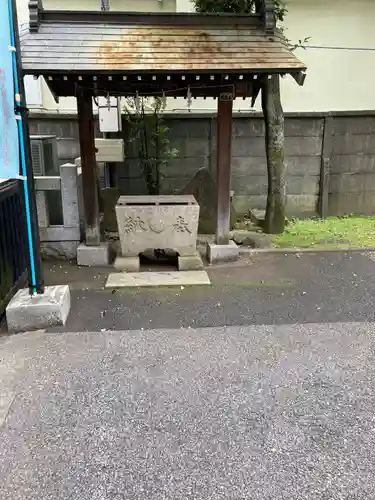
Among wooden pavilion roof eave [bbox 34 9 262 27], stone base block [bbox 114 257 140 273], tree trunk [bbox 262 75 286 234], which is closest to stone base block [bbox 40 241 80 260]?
stone base block [bbox 114 257 140 273]

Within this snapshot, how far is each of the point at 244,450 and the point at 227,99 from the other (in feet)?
15.5

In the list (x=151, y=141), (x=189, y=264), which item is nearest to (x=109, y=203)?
(x=151, y=141)

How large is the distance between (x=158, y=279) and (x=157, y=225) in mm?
900

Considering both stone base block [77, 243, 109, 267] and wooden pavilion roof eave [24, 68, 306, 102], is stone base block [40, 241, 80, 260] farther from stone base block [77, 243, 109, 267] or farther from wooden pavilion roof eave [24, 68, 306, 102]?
wooden pavilion roof eave [24, 68, 306, 102]

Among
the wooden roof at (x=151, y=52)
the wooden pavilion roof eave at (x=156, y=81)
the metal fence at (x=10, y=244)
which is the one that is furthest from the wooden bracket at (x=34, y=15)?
the metal fence at (x=10, y=244)

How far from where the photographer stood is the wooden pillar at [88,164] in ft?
19.4

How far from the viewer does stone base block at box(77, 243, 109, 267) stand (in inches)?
248

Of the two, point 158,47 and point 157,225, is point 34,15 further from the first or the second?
point 157,225

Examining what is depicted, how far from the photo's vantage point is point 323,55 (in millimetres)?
9312

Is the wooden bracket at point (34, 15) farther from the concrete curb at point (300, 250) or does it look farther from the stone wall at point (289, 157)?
the concrete curb at point (300, 250)

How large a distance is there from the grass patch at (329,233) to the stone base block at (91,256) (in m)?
2.98

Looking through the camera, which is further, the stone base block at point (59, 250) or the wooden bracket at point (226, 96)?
the stone base block at point (59, 250)

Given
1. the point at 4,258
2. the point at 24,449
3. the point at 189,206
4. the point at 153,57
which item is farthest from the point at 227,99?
the point at 24,449

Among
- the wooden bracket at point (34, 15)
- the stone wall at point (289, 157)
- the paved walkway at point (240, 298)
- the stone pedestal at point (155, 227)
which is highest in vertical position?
the wooden bracket at point (34, 15)
